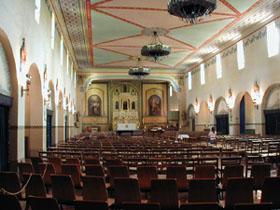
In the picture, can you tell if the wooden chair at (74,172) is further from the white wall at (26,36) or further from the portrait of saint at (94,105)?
the portrait of saint at (94,105)

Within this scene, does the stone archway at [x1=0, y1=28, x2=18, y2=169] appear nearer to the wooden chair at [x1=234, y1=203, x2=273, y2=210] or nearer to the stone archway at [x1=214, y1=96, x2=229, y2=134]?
the wooden chair at [x1=234, y1=203, x2=273, y2=210]

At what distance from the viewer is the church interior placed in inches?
160

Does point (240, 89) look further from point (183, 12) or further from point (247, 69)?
point (183, 12)

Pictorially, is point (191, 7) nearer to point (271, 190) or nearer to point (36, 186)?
point (271, 190)

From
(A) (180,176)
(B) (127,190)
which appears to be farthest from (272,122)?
(B) (127,190)

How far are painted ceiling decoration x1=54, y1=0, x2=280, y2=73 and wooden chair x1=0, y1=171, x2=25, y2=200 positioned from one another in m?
11.5

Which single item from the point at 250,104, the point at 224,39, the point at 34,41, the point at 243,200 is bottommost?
the point at 243,200

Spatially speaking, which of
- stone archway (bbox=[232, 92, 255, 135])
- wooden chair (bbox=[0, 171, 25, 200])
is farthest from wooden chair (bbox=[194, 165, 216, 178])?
stone archway (bbox=[232, 92, 255, 135])

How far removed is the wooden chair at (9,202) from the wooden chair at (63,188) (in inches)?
47.2

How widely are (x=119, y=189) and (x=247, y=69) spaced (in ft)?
57.0

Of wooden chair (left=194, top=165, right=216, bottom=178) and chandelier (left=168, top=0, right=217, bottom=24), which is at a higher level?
chandelier (left=168, top=0, right=217, bottom=24)

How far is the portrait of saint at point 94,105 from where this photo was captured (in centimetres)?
3744

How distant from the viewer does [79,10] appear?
598 inches

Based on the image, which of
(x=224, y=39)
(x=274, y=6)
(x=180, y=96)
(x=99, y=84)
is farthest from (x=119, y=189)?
(x=99, y=84)
